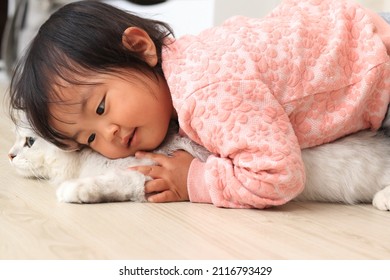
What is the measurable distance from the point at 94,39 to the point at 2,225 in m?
0.43

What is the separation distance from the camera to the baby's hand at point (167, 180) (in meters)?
1.15

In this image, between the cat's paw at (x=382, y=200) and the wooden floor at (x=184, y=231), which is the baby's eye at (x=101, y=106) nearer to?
the wooden floor at (x=184, y=231)

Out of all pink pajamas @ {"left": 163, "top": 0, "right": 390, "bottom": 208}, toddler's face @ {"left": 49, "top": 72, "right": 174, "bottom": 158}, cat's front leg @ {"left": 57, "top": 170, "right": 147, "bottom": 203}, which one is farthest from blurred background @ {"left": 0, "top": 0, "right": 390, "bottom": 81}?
cat's front leg @ {"left": 57, "top": 170, "right": 147, "bottom": 203}

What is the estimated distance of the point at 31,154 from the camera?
1.29 metres

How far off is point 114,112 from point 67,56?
0.52 ft

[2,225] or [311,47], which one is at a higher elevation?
[311,47]

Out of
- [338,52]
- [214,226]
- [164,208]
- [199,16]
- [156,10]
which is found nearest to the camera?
[214,226]

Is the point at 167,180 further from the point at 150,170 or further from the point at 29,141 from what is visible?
the point at 29,141

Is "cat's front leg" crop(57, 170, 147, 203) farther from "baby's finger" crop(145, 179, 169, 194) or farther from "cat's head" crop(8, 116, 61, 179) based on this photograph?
"cat's head" crop(8, 116, 61, 179)

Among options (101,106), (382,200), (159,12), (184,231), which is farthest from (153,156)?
(159,12)

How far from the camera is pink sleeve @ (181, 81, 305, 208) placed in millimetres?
1054
